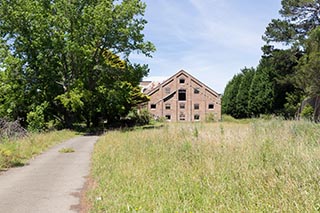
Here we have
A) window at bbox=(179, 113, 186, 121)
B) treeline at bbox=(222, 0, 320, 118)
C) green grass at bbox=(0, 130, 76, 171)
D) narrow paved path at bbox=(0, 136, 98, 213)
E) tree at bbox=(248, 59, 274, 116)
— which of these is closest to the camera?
narrow paved path at bbox=(0, 136, 98, 213)

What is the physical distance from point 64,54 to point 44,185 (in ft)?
74.3

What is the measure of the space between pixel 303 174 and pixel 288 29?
142ft

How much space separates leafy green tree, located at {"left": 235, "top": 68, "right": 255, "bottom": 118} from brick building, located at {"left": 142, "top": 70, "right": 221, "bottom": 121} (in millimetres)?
3506

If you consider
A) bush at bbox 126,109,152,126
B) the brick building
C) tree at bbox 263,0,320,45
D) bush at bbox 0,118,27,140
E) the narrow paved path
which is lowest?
the narrow paved path

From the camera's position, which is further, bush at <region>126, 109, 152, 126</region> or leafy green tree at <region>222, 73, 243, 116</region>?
leafy green tree at <region>222, 73, 243, 116</region>

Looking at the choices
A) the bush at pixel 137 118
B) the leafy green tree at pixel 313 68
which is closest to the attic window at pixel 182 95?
the bush at pixel 137 118

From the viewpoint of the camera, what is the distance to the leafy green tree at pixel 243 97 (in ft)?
184

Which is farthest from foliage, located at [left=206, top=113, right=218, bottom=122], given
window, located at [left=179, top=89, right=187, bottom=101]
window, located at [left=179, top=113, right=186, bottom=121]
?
window, located at [left=179, top=89, right=187, bottom=101]

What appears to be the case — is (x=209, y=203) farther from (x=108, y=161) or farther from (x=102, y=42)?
(x=102, y=42)

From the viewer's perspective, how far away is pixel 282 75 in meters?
49.9

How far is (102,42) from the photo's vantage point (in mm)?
29125

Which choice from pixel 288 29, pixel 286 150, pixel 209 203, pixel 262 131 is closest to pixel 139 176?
pixel 209 203

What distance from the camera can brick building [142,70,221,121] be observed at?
2248 inches

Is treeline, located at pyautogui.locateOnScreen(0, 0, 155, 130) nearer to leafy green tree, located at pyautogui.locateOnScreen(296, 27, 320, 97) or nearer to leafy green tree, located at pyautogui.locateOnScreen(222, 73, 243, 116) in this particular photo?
leafy green tree, located at pyautogui.locateOnScreen(296, 27, 320, 97)
